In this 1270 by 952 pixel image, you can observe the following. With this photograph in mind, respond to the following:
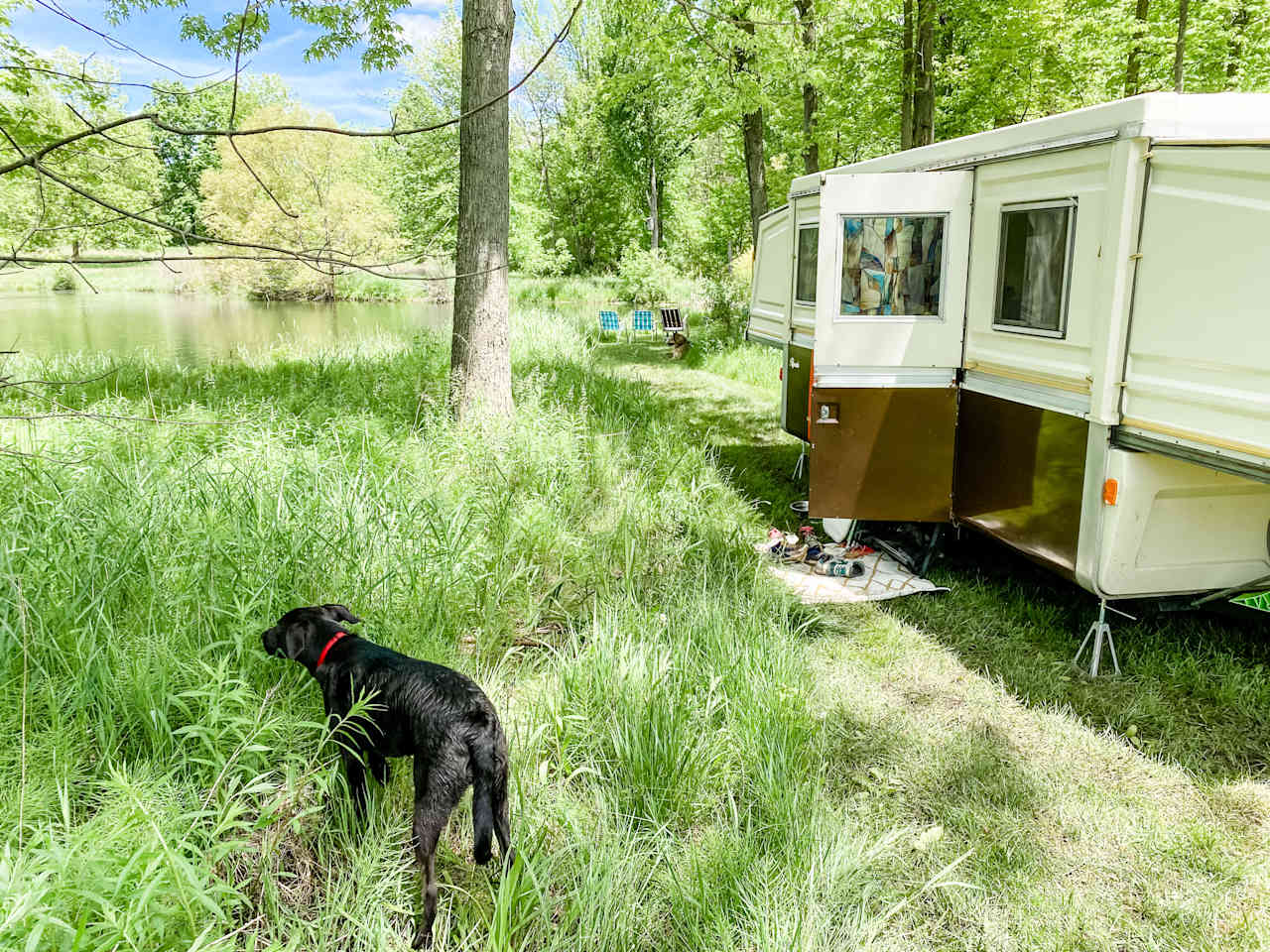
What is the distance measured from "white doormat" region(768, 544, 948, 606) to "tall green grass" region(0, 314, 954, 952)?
0.55 m

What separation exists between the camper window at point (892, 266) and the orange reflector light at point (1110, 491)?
1786 millimetres

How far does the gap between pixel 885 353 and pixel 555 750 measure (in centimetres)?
353

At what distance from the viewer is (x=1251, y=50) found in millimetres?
13758

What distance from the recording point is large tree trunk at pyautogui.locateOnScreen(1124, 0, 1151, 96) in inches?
516

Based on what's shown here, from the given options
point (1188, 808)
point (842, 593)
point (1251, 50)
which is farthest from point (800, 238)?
point (1251, 50)

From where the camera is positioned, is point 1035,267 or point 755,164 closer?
point 1035,267

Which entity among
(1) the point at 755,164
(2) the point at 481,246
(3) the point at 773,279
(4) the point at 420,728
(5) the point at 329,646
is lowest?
(4) the point at 420,728

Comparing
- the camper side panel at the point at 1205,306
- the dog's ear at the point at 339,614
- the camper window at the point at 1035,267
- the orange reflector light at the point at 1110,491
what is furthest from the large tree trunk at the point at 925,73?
the dog's ear at the point at 339,614

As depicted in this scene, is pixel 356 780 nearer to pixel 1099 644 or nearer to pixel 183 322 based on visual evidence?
pixel 1099 644

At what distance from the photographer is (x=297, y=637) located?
9.32 feet

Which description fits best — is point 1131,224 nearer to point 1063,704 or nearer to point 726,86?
point 1063,704

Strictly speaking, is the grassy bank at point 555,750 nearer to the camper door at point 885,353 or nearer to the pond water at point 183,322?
the camper door at point 885,353

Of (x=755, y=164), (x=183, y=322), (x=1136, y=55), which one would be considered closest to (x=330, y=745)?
(x=755, y=164)

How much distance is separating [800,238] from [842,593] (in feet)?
11.8
